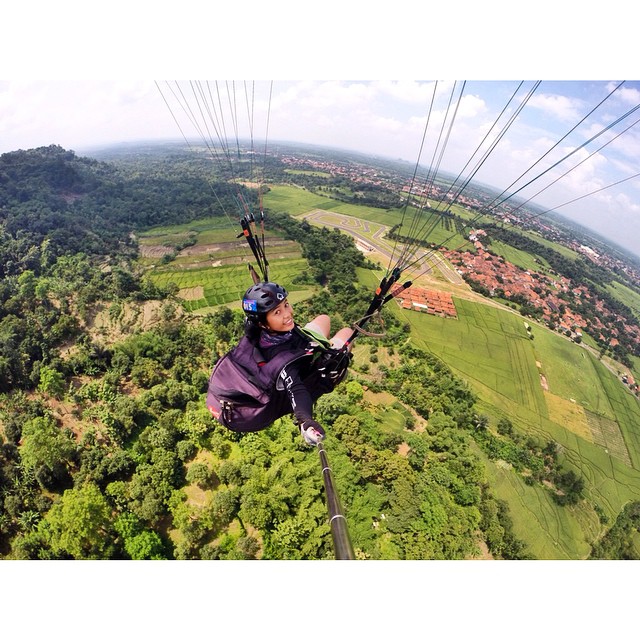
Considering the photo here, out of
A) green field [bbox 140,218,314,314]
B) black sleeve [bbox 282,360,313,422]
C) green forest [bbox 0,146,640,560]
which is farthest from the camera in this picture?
green field [bbox 140,218,314,314]

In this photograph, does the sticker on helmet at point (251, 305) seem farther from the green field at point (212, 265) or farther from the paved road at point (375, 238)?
the paved road at point (375, 238)

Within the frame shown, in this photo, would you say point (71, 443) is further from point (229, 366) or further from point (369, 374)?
point (369, 374)

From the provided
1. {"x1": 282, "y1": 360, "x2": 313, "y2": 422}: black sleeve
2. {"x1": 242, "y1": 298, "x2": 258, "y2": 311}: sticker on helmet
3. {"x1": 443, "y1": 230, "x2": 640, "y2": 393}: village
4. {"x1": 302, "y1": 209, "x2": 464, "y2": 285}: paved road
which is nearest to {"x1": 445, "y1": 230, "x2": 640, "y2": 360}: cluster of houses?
{"x1": 443, "y1": 230, "x2": 640, "y2": 393}: village

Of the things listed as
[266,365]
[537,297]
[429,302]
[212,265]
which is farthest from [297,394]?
[537,297]

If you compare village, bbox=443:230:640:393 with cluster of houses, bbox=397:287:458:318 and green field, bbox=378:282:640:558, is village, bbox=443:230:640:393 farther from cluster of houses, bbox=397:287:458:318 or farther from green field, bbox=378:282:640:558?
cluster of houses, bbox=397:287:458:318

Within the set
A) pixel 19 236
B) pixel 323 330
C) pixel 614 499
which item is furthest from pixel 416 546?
pixel 19 236
